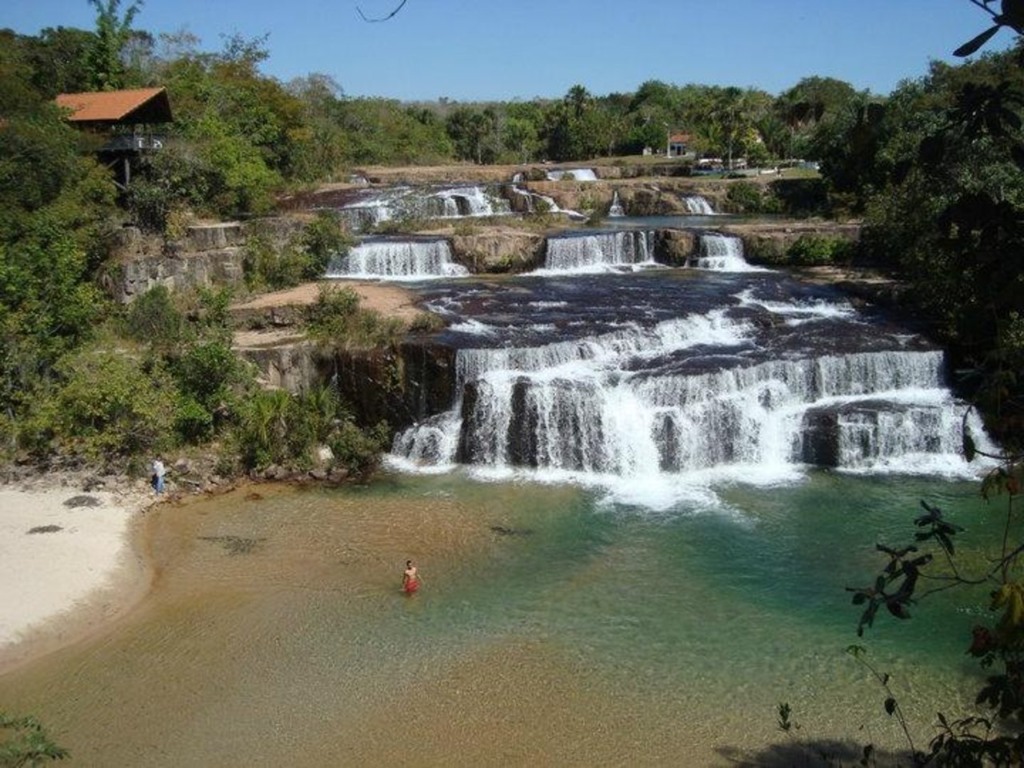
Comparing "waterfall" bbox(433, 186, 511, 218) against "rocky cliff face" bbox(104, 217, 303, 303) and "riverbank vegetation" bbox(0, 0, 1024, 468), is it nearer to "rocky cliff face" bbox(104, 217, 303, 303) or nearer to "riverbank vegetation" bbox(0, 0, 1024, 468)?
"riverbank vegetation" bbox(0, 0, 1024, 468)

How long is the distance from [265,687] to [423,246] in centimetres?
1992

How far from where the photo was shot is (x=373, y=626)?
12.3 meters

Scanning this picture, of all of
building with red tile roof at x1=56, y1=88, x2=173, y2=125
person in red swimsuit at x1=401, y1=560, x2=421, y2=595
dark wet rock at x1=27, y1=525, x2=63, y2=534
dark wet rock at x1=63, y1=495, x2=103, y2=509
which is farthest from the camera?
building with red tile roof at x1=56, y1=88, x2=173, y2=125

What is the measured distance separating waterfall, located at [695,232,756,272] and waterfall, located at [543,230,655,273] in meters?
1.78

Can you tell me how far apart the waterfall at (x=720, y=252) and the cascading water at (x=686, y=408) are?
945 cm

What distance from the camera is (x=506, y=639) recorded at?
38.8 ft

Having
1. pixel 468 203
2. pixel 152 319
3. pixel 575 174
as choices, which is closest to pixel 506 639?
pixel 152 319

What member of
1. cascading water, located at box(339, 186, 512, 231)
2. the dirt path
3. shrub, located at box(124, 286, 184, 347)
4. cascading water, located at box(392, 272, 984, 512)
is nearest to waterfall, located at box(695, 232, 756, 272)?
cascading water, located at box(392, 272, 984, 512)

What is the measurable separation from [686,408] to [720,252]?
13.6 meters

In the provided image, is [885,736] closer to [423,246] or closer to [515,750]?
[515,750]

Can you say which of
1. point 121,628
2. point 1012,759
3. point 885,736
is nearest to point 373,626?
point 121,628

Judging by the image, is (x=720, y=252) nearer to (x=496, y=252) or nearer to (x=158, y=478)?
(x=496, y=252)

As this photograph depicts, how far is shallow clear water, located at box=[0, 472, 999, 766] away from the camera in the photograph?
993cm

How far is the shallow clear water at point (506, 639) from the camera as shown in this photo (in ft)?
32.6
